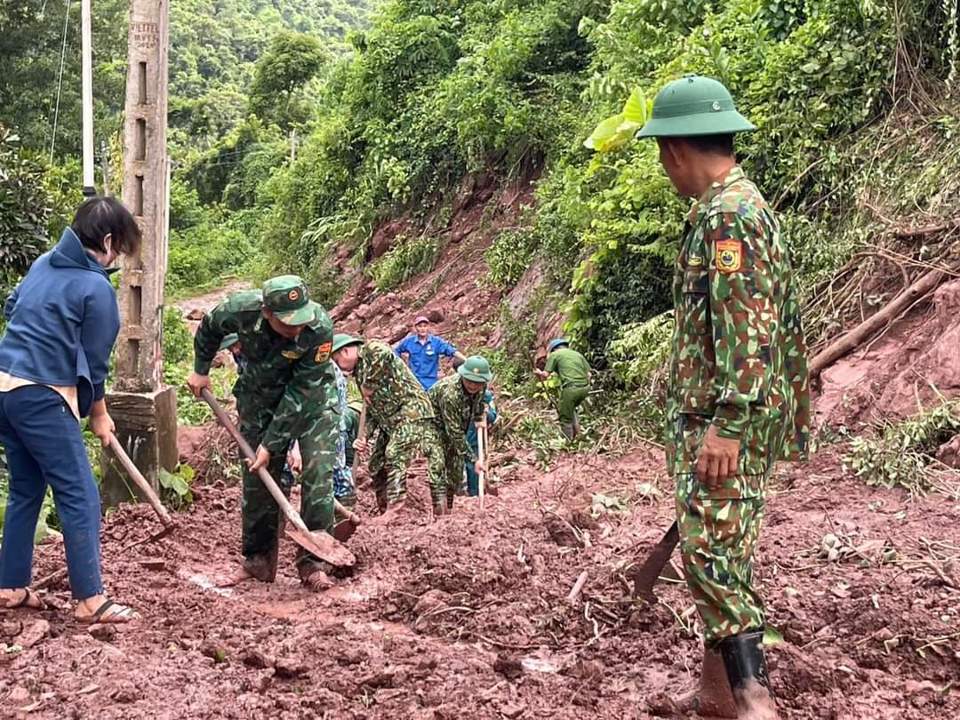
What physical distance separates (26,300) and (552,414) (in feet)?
25.9

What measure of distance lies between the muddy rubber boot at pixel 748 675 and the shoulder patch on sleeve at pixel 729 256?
1.18 meters

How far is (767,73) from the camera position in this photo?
395 inches

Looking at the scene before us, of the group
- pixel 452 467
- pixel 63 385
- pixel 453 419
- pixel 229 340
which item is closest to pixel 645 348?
pixel 453 419

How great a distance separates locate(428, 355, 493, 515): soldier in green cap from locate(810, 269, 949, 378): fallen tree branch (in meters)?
2.70

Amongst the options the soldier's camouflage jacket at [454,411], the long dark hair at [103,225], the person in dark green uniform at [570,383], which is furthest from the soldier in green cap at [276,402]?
the person in dark green uniform at [570,383]

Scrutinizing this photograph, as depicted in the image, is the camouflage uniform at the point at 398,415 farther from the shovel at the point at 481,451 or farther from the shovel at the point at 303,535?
the shovel at the point at 303,535

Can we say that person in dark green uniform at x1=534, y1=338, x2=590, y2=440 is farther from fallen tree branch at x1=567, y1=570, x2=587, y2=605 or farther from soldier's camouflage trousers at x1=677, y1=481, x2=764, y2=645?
soldier's camouflage trousers at x1=677, y1=481, x2=764, y2=645

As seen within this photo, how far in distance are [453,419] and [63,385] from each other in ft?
14.5

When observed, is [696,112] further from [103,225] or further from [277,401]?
[277,401]

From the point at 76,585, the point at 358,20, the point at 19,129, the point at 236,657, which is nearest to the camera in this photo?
the point at 236,657

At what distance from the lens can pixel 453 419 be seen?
8.39m

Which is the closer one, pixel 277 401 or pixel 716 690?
pixel 716 690

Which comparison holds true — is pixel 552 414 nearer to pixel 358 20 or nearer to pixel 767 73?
pixel 767 73

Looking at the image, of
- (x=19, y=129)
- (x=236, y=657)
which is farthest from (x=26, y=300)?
(x=19, y=129)
